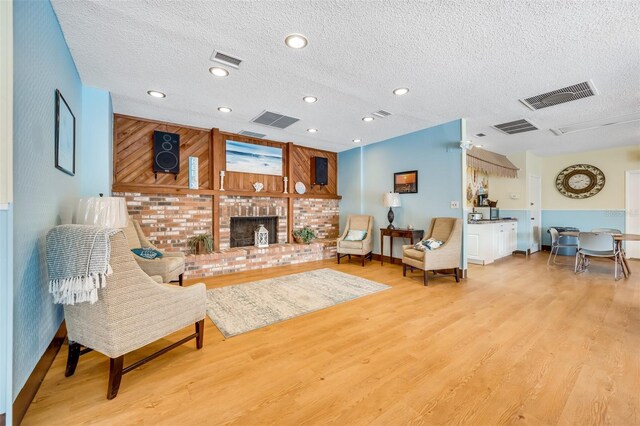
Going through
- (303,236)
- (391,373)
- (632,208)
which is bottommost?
(391,373)

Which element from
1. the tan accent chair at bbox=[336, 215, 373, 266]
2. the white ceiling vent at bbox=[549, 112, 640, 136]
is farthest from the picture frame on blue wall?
the white ceiling vent at bbox=[549, 112, 640, 136]

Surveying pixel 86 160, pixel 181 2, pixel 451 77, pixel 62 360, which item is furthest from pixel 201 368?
pixel 451 77

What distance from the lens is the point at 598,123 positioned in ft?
13.9

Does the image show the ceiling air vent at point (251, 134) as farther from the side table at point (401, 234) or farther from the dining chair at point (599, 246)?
the dining chair at point (599, 246)

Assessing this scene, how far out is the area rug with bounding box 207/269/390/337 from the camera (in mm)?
2701

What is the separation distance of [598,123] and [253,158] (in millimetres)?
5809

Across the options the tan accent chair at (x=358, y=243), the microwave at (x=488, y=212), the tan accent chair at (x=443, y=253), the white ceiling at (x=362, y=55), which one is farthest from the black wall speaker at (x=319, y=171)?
the microwave at (x=488, y=212)

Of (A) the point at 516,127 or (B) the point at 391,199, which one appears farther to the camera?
(B) the point at 391,199

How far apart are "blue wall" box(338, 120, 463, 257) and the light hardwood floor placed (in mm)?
2039

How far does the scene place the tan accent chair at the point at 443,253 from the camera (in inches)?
154

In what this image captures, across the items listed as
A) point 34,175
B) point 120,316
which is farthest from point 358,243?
point 34,175

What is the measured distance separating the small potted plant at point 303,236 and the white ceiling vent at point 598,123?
15.6 ft

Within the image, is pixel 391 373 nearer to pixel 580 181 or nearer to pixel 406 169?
pixel 406 169
